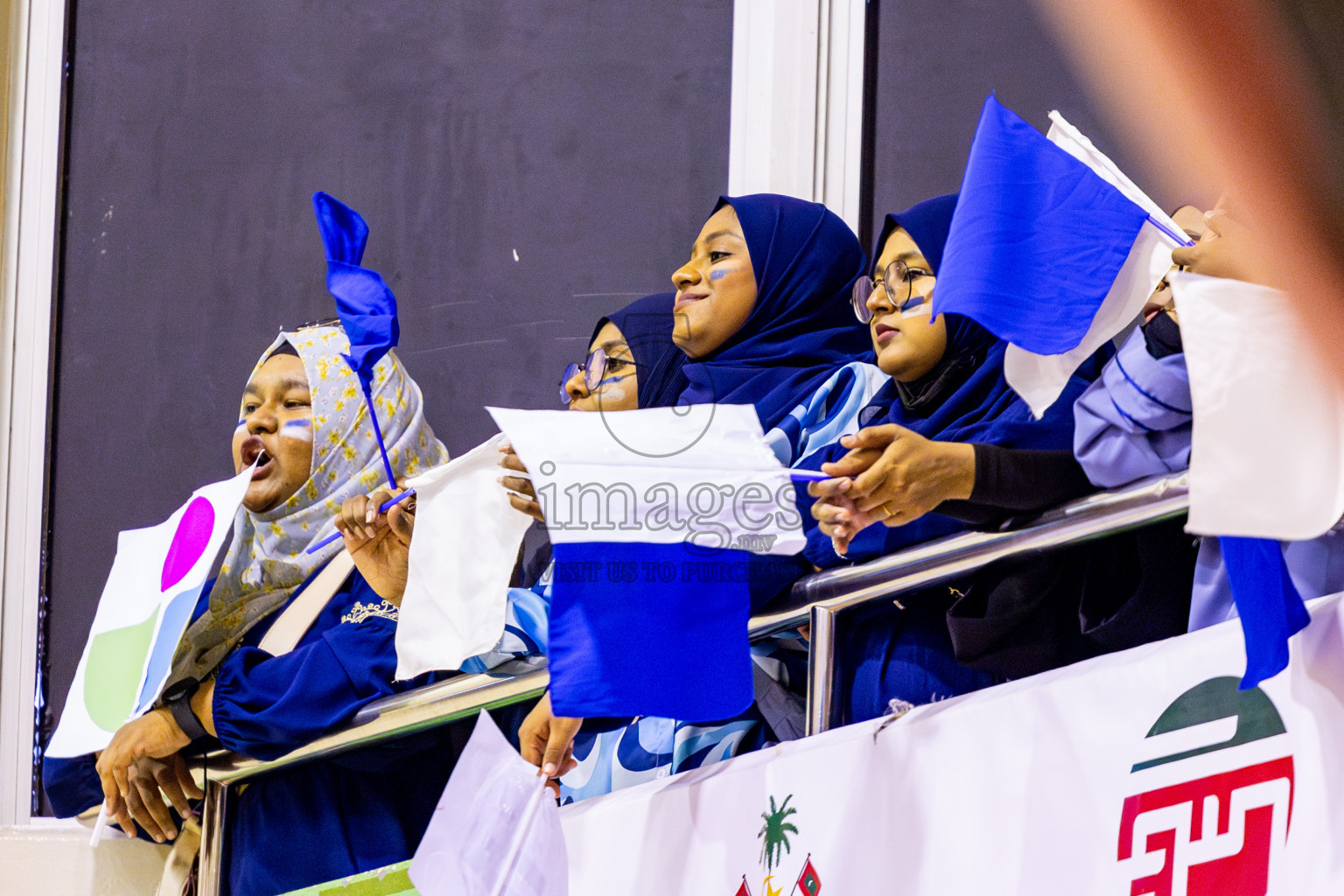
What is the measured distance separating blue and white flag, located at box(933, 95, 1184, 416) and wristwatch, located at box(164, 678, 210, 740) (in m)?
1.21

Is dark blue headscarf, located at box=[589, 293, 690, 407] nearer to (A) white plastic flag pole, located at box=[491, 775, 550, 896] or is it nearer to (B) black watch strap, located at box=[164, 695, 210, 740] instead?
(A) white plastic flag pole, located at box=[491, 775, 550, 896]

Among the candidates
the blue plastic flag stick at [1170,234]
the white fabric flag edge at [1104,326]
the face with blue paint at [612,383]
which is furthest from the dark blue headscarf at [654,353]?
the blue plastic flag stick at [1170,234]

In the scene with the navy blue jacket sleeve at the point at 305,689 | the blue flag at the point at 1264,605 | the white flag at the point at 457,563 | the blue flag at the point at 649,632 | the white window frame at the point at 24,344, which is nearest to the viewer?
the blue flag at the point at 1264,605

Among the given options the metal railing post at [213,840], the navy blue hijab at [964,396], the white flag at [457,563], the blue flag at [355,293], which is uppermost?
the blue flag at [355,293]

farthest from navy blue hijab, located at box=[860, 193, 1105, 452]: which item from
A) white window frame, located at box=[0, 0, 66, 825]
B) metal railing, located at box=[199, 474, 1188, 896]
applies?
white window frame, located at box=[0, 0, 66, 825]

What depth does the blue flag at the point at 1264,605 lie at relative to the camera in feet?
3.18

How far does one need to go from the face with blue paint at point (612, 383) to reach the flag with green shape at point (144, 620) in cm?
44

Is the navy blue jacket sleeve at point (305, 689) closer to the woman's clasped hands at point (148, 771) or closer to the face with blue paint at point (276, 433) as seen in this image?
the woman's clasped hands at point (148, 771)

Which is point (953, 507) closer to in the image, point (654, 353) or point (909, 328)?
point (909, 328)

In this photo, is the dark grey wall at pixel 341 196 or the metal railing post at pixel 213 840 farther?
the dark grey wall at pixel 341 196

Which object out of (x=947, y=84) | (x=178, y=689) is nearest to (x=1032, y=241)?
(x=947, y=84)

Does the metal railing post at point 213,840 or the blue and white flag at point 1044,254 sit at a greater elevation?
the blue and white flag at point 1044,254

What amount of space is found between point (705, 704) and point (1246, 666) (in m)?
0.50

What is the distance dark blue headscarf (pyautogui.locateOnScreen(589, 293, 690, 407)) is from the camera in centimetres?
180
